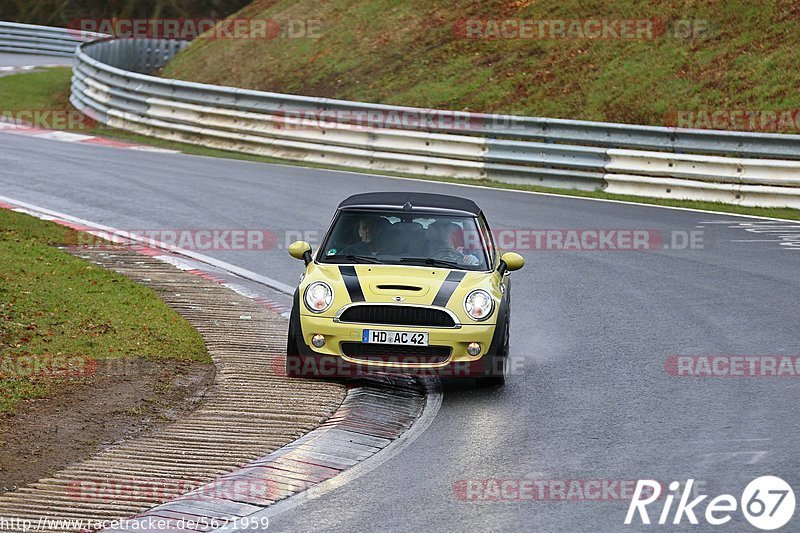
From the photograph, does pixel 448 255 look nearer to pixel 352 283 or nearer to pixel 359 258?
pixel 359 258

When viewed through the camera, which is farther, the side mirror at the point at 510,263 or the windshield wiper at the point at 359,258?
the side mirror at the point at 510,263

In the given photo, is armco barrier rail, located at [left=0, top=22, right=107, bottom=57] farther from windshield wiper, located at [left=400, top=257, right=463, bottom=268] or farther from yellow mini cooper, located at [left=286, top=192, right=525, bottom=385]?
windshield wiper, located at [left=400, top=257, right=463, bottom=268]

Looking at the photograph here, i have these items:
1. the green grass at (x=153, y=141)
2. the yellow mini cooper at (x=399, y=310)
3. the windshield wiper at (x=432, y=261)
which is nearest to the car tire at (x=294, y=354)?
the yellow mini cooper at (x=399, y=310)

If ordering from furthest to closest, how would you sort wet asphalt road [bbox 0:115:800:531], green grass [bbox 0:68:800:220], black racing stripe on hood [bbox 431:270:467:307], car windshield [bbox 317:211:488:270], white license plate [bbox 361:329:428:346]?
1. green grass [bbox 0:68:800:220]
2. car windshield [bbox 317:211:488:270]
3. black racing stripe on hood [bbox 431:270:467:307]
4. white license plate [bbox 361:329:428:346]
5. wet asphalt road [bbox 0:115:800:531]

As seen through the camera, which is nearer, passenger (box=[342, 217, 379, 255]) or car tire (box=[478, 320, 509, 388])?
car tire (box=[478, 320, 509, 388])

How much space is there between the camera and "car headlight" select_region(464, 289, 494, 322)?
1003 cm

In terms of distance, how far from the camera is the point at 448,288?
10.1 m

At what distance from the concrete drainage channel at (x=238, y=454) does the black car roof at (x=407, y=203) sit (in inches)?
58.8

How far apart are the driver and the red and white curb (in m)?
14.7

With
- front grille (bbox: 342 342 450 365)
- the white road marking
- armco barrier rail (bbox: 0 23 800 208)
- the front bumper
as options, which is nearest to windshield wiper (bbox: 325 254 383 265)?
the front bumper

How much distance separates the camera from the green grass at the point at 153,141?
63.9 feet

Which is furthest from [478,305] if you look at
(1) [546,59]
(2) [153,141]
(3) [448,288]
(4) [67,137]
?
(1) [546,59]

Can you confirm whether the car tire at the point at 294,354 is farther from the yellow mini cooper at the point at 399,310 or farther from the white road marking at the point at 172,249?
the white road marking at the point at 172,249

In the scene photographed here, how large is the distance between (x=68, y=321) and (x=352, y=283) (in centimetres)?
294
